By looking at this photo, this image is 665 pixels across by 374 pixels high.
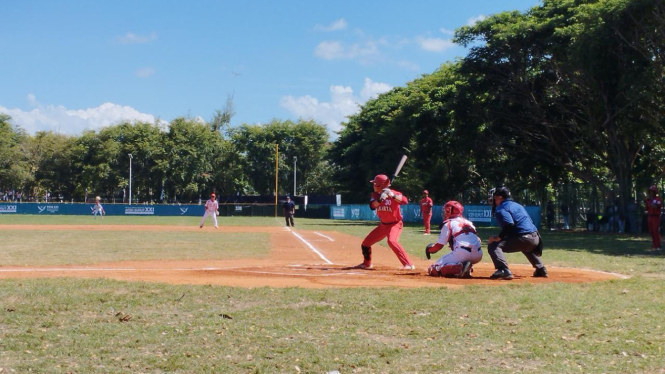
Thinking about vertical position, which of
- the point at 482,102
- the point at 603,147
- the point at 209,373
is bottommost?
the point at 209,373

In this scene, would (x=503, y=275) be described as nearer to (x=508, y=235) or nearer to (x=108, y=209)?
(x=508, y=235)

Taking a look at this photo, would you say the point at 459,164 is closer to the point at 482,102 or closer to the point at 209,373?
the point at 482,102

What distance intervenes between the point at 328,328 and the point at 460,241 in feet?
16.7

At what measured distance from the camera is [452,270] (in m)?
11.8

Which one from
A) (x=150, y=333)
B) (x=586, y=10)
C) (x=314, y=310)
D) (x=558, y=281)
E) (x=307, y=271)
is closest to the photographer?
(x=150, y=333)

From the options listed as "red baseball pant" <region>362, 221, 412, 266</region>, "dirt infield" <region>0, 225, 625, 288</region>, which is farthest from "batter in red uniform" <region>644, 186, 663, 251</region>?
"red baseball pant" <region>362, 221, 412, 266</region>

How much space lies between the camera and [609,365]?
5.74 metres

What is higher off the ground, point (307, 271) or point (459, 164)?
point (459, 164)

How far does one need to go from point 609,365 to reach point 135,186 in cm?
8808

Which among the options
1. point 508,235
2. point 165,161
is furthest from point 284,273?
point 165,161

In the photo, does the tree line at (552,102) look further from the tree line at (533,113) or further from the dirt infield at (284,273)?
the dirt infield at (284,273)

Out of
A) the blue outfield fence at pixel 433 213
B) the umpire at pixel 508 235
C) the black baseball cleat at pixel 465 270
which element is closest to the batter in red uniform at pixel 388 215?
the black baseball cleat at pixel 465 270

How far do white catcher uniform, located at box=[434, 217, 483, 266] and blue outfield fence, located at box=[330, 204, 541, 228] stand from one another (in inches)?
1194

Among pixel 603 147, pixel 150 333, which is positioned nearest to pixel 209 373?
pixel 150 333
